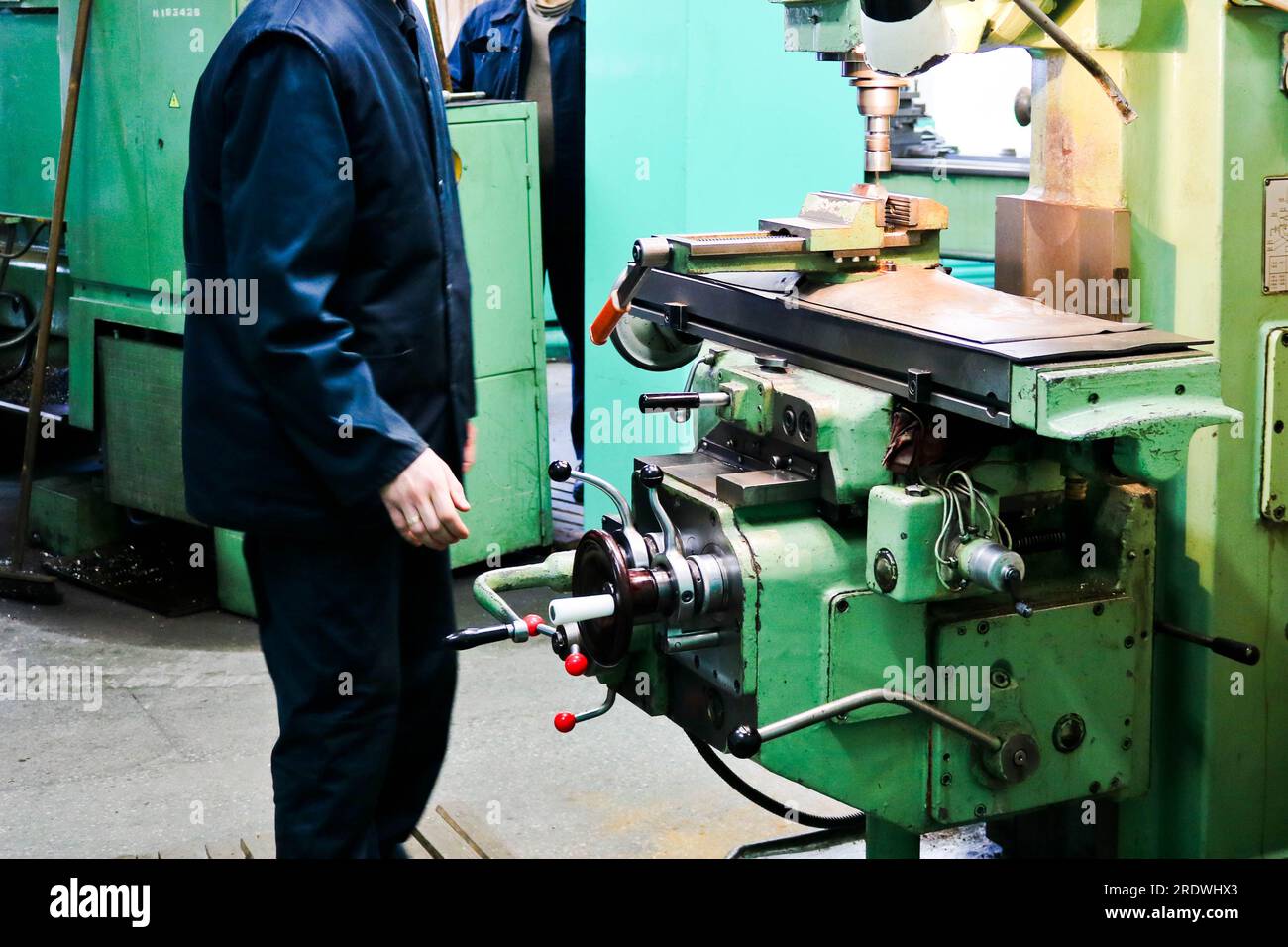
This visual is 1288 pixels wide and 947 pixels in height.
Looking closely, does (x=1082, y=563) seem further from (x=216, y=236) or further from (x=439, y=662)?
(x=216, y=236)

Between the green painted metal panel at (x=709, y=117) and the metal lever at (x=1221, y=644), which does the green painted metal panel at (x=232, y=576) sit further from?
the metal lever at (x=1221, y=644)

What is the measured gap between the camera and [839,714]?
1692 millimetres

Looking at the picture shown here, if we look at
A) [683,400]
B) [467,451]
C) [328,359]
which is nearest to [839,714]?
[683,400]

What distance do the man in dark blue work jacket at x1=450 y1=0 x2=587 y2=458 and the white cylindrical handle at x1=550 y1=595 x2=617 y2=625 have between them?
2.22 meters

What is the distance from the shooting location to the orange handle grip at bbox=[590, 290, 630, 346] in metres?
1.96

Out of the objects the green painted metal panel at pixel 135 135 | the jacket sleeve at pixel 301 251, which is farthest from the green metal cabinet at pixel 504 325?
the jacket sleeve at pixel 301 251

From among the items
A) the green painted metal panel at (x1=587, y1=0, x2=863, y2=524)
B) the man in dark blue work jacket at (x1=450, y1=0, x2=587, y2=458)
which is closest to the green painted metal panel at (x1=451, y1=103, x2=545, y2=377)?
the green painted metal panel at (x1=587, y1=0, x2=863, y2=524)

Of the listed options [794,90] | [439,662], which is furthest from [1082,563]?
[794,90]

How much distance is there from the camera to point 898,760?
1.80 m

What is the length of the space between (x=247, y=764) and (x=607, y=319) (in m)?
1.12

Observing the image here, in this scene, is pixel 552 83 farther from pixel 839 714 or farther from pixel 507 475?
A: pixel 839 714

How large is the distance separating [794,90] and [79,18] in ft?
4.59

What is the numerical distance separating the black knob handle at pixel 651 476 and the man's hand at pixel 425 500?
26 centimetres

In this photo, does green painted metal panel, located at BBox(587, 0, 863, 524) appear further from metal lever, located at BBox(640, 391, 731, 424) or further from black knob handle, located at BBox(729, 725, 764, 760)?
black knob handle, located at BBox(729, 725, 764, 760)
